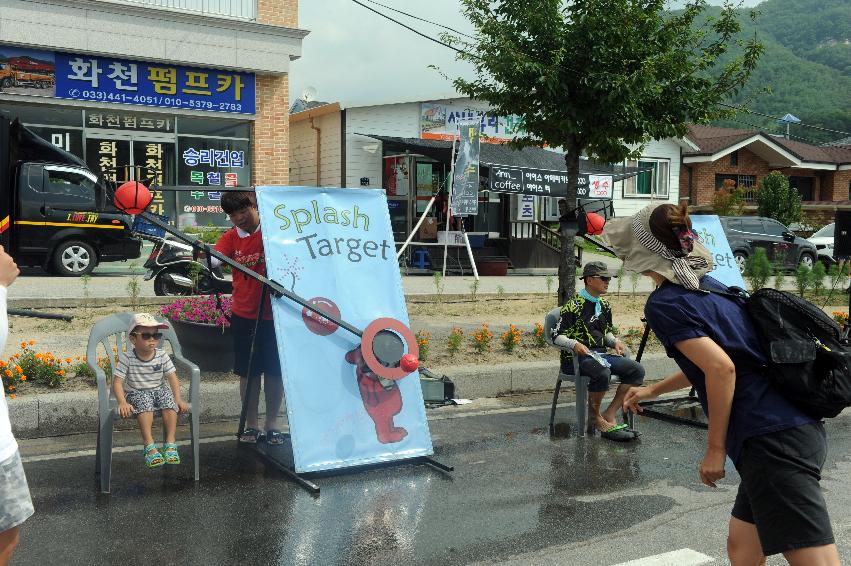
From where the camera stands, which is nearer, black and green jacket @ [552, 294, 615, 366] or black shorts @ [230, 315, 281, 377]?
black shorts @ [230, 315, 281, 377]

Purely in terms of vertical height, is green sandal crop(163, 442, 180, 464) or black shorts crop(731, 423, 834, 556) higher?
black shorts crop(731, 423, 834, 556)

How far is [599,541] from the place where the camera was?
4.73 m

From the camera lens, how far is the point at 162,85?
18812 millimetres

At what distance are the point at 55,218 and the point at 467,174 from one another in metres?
7.68

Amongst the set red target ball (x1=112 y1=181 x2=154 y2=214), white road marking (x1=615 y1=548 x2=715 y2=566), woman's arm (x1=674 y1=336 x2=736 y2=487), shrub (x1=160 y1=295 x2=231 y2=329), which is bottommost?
white road marking (x1=615 y1=548 x2=715 y2=566)

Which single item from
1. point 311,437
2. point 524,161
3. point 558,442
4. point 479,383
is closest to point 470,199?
point 524,161

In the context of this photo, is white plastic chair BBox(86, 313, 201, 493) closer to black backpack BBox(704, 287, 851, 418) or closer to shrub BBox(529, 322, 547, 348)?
black backpack BBox(704, 287, 851, 418)

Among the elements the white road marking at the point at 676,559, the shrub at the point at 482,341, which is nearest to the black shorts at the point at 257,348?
the white road marking at the point at 676,559

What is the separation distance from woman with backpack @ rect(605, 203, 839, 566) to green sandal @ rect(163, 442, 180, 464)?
3.53 m

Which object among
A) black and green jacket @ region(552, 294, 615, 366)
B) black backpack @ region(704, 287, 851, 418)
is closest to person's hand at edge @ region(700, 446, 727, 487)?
black backpack @ region(704, 287, 851, 418)

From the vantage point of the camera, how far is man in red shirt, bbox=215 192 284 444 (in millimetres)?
6297

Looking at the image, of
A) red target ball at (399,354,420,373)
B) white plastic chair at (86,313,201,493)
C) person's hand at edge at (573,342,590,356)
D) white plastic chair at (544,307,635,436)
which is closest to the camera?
white plastic chair at (86,313,201,493)

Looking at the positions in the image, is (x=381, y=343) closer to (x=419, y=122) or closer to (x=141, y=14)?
(x=141, y=14)

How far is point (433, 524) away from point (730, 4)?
8.61 meters
